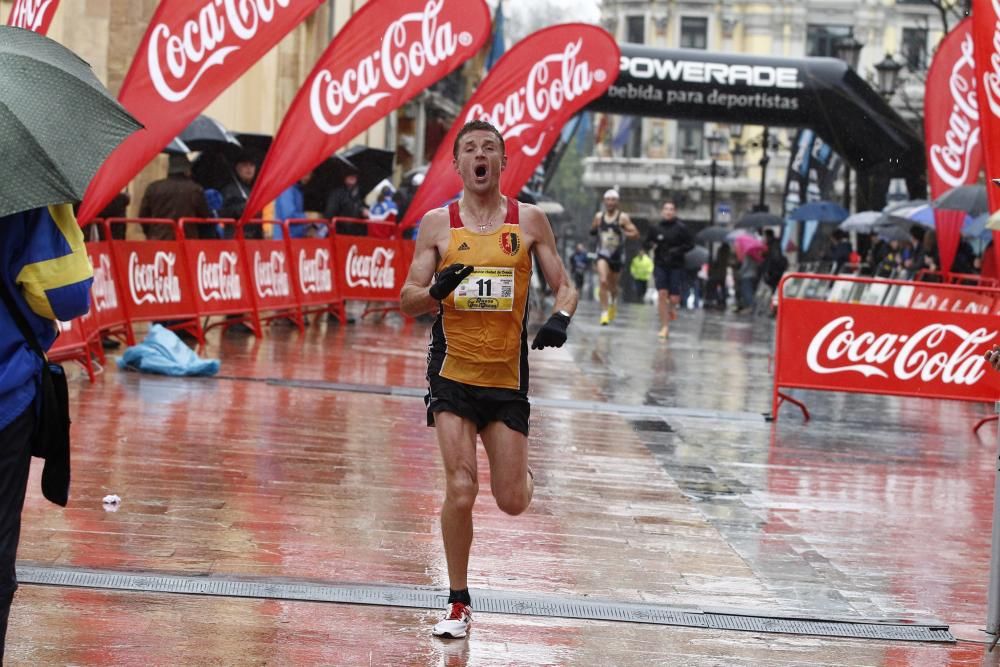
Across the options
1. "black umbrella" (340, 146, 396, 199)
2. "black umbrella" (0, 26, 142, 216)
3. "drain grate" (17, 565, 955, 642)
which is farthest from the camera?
"black umbrella" (340, 146, 396, 199)

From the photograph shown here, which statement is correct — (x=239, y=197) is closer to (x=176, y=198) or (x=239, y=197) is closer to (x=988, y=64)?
(x=176, y=198)

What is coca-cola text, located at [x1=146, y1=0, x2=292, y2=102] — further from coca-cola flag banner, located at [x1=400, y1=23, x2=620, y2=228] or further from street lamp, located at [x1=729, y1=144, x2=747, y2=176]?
street lamp, located at [x1=729, y1=144, x2=747, y2=176]

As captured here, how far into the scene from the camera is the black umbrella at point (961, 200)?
19.6m

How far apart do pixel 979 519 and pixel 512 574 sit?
3.43 metres

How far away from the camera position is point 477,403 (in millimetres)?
6105

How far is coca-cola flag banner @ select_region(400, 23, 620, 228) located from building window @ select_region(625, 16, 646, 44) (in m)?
66.1

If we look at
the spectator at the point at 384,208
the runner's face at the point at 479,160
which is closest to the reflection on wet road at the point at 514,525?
the runner's face at the point at 479,160

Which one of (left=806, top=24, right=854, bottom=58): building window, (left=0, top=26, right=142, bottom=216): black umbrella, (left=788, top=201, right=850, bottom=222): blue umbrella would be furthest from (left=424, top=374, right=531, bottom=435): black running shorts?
(left=806, top=24, right=854, bottom=58): building window

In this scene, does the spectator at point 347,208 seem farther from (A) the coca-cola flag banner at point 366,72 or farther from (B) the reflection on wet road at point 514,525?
(B) the reflection on wet road at point 514,525

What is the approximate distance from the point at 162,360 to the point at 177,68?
7.51ft

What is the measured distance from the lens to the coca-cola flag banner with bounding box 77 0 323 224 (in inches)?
498

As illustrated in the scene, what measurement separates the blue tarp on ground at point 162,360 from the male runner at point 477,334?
7686 mm

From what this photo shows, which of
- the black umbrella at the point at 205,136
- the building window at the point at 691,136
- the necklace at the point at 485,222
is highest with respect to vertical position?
the building window at the point at 691,136

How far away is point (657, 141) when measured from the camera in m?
85.9
